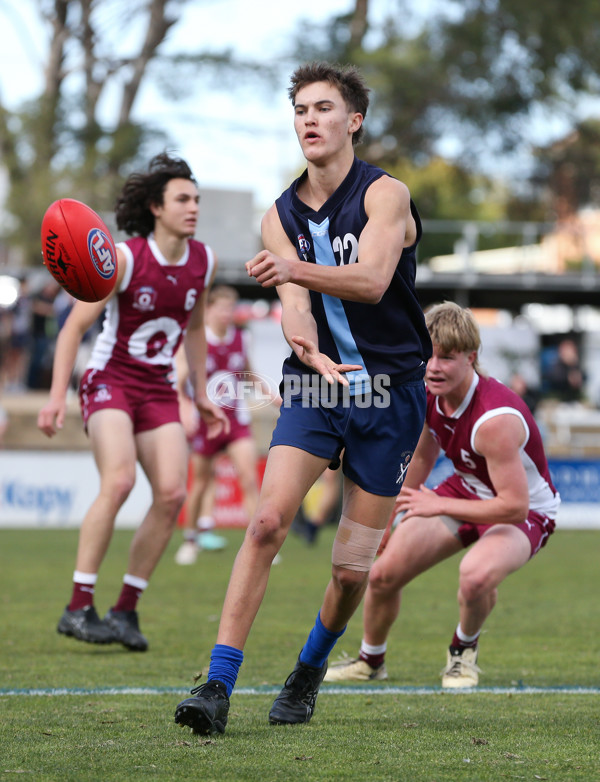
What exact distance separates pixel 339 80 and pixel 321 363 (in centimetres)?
108

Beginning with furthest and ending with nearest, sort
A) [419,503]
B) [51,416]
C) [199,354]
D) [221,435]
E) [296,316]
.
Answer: [221,435] → [199,354] → [51,416] → [419,503] → [296,316]

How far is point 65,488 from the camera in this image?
1498 centimetres

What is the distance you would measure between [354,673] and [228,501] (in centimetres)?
1018

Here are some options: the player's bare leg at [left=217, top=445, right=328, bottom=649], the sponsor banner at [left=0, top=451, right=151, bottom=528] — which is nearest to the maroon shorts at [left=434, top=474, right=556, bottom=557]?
the player's bare leg at [left=217, top=445, right=328, bottom=649]

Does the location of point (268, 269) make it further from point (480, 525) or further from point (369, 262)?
point (480, 525)

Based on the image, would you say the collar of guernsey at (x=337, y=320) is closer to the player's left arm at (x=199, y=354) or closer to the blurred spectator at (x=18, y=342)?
the player's left arm at (x=199, y=354)

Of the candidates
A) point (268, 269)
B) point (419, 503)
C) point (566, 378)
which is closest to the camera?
point (268, 269)

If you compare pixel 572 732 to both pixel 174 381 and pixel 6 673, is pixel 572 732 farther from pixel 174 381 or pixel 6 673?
pixel 174 381

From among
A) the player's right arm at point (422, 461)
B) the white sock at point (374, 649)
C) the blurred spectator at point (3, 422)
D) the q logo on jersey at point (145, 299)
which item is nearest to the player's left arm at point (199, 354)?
the q logo on jersey at point (145, 299)

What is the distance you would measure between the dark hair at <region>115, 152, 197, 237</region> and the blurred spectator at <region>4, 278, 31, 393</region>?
12.9m

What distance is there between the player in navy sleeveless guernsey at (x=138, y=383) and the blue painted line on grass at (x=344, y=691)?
1.02 metres

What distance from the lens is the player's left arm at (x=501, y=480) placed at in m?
5.00

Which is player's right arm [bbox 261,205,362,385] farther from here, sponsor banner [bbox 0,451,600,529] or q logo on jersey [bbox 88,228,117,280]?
sponsor banner [bbox 0,451,600,529]

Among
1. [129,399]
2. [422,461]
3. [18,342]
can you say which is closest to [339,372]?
[422,461]
